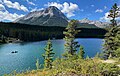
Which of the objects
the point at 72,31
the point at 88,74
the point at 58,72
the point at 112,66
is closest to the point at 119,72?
the point at 112,66

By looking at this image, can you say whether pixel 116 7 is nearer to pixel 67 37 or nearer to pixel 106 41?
pixel 106 41

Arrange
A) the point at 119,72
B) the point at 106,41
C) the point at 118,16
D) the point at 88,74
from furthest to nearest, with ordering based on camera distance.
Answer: the point at 106,41 < the point at 118,16 < the point at 119,72 < the point at 88,74

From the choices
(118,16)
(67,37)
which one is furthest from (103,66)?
(67,37)

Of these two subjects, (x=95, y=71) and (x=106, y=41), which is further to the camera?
(x=106, y=41)

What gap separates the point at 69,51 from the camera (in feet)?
204

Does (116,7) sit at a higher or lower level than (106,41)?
higher

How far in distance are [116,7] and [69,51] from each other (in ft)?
55.2

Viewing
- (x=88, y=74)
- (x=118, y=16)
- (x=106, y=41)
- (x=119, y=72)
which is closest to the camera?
(x=88, y=74)

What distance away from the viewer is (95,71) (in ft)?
56.1

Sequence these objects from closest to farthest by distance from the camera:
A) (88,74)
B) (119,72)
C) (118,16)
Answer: (88,74)
(119,72)
(118,16)

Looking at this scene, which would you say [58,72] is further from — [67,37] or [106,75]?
[67,37]

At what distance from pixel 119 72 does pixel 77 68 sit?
3151 mm

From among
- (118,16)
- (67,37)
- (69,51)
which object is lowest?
(69,51)

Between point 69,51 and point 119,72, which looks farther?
point 69,51
